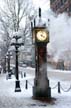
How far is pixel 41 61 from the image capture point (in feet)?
61.1

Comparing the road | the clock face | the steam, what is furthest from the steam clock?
the road

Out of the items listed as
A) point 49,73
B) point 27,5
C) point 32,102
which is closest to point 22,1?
point 27,5

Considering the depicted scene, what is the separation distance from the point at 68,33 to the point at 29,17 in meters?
29.9

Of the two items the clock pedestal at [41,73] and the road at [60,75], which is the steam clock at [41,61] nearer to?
the clock pedestal at [41,73]

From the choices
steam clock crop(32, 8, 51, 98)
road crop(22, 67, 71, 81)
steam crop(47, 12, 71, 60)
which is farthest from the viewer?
road crop(22, 67, 71, 81)

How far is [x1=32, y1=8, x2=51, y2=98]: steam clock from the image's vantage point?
18266mm

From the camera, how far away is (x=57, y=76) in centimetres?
3484

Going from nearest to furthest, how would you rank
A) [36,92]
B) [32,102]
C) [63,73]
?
[32,102] < [36,92] < [63,73]

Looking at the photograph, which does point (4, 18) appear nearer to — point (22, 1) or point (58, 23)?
point (22, 1)

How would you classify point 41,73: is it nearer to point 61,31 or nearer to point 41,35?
point 41,35

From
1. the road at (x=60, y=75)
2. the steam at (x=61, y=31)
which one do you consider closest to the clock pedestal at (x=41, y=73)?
the steam at (x=61, y=31)

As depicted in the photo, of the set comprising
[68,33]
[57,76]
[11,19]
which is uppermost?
[11,19]

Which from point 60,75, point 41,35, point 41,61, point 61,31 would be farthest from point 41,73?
point 60,75

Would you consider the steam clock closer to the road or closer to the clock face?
the clock face
